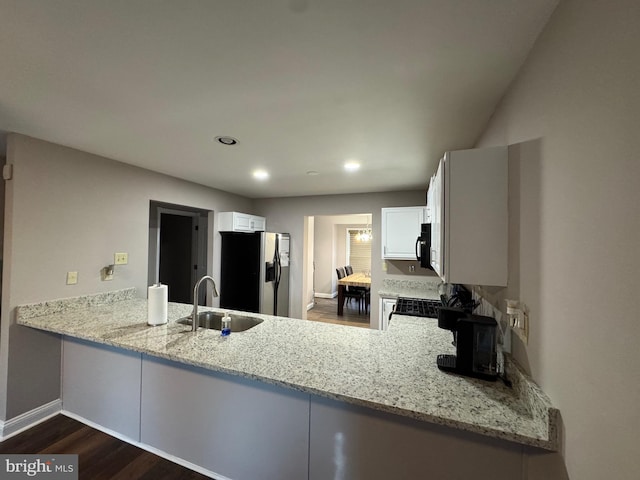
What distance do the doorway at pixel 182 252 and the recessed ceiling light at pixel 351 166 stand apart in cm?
252

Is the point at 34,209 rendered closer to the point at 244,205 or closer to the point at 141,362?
the point at 141,362

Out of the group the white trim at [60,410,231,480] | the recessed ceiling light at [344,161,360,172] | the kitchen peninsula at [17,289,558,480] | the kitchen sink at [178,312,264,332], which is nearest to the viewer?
the kitchen peninsula at [17,289,558,480]

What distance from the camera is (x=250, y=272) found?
13.0 feet

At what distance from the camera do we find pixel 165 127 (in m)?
1.80

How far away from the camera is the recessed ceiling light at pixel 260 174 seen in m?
2.88

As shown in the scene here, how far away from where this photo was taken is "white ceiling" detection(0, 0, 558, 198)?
89 centimetres

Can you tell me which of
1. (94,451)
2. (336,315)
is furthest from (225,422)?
(336,315)

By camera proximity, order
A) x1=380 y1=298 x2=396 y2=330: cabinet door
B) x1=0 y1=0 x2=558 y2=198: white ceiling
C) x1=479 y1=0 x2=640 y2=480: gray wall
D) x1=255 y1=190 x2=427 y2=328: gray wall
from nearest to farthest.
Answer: x1=479 y1=0 x2=640 y2=480: gray wall
x1=0 y1=0 x2=558 y2=198: white ceiling
x1=380 y1=298 x2=396 y2=330: cabinet door
x1=255 y1=190 x2=427 y2=328: gray wall

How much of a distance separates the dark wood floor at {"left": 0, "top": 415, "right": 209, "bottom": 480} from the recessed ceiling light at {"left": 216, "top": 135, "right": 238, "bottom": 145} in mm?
2301

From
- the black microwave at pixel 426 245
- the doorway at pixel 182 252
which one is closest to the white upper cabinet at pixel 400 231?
the black microwave at pixel 426 245

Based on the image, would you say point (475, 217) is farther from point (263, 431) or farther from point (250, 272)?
point (250, 272)

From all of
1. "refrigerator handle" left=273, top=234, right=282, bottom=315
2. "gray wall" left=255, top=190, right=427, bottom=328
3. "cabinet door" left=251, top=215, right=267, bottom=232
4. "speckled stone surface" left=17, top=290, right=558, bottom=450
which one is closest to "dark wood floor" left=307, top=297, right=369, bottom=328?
"gray wall" left=255, top=190, right=427, bottom=328

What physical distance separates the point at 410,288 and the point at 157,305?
10.2 feet

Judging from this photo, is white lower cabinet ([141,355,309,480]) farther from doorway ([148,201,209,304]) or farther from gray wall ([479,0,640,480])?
doorway ([148,201,209,304])
